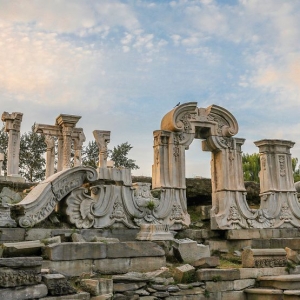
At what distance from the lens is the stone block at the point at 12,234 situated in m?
8.11

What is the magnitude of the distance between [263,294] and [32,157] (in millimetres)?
28722

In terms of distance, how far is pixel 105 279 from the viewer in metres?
7.12

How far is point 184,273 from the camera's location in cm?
810

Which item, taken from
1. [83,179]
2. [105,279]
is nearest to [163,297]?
[105,279]

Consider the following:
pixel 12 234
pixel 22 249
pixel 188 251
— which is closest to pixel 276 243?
pixel 188 251

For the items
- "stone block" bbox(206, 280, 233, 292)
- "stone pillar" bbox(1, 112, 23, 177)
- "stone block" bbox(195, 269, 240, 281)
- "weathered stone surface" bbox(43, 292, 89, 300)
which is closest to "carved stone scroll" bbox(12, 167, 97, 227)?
"weathered stone surface" bbox(43, 292, 89, 300)

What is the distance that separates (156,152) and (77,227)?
296 centimetres

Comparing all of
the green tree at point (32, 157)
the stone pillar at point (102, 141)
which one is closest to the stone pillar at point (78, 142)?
the stone pillar at point (102, 141)

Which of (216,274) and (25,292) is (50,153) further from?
(25,292)

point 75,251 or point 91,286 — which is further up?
point 75,251

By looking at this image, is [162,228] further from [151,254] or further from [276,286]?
[276,286]

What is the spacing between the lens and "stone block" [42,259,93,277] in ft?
23.9

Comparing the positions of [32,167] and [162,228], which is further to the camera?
[32,167]

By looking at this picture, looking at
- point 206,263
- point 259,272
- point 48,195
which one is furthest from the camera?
point 259,272
